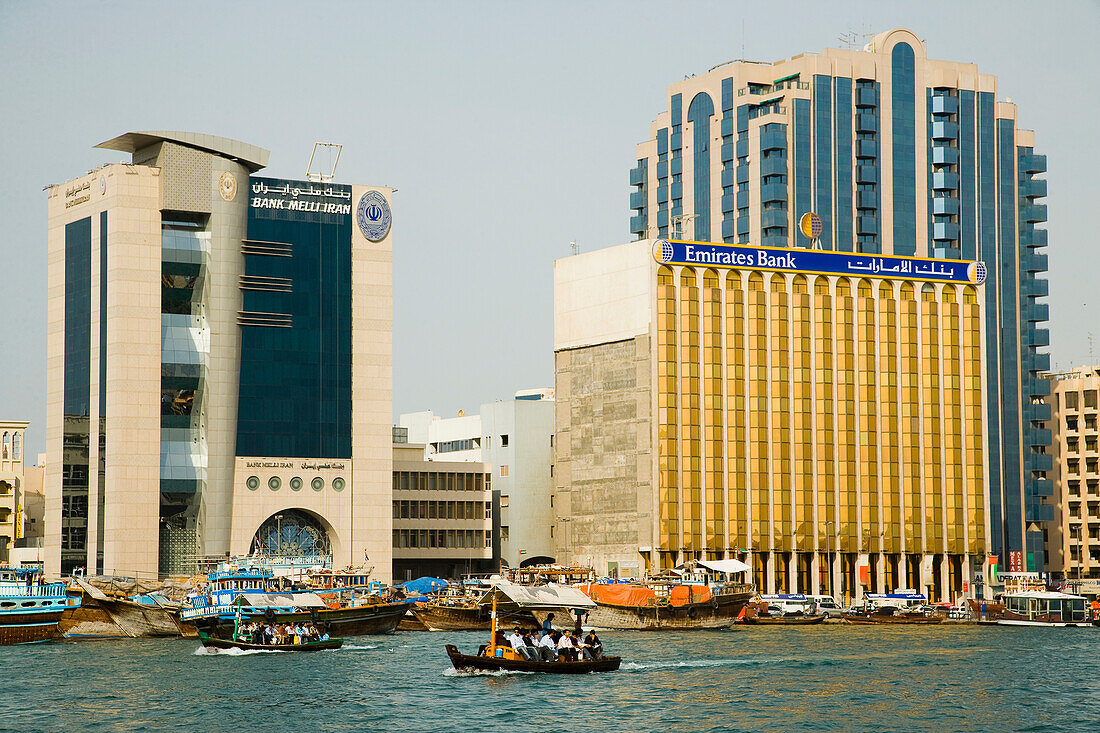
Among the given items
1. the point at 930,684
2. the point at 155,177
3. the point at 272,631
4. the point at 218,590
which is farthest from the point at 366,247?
the point at 930,684

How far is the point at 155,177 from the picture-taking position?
182375 mm

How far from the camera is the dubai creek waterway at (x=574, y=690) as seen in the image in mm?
79188

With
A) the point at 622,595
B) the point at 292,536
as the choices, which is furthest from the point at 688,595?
the point at 292,536


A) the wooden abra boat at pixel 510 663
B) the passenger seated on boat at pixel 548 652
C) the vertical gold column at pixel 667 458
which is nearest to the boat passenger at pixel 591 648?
the wooden abra boat at pixel 510 663

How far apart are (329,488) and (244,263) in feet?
87.7

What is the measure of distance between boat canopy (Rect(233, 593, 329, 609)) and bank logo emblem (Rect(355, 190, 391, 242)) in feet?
212

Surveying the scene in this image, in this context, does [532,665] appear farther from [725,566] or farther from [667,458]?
[667,458]

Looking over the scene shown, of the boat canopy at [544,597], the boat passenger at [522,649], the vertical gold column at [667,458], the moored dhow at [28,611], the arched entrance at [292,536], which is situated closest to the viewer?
the boat passenger at [522,649]

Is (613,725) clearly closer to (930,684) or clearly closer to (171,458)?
(930,684)

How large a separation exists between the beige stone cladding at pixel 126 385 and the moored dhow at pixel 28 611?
45.5m

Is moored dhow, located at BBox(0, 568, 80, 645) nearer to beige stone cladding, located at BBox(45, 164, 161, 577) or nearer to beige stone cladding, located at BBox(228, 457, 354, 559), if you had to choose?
beige stone cladding, located at BBox(45, 164, 161, 577)

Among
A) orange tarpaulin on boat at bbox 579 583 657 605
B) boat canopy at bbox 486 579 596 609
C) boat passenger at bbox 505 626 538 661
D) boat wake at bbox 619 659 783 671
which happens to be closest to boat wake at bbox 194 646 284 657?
boat canopy at bbox 486 579 596 609

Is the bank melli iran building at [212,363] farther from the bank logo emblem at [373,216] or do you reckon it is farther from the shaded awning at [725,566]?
the shaded awning at [725,566]

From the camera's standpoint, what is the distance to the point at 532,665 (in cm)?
9381
